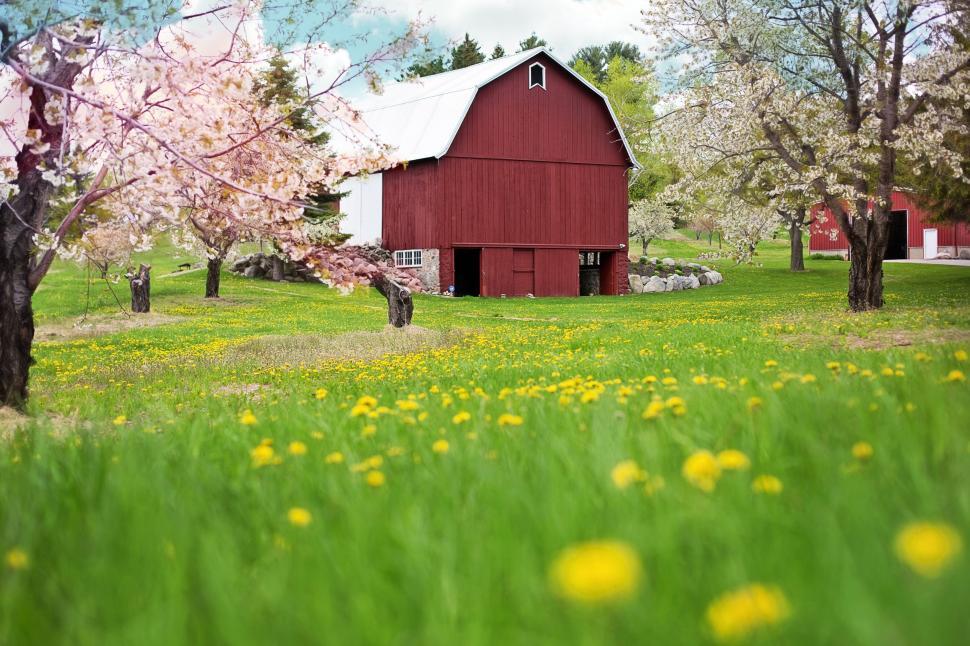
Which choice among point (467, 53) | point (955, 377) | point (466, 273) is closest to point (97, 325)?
point (466, 273)

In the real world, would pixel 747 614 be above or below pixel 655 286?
below

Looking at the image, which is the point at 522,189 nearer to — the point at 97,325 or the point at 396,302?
the point at 97,325

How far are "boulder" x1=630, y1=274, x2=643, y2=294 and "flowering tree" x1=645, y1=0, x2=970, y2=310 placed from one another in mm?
19665

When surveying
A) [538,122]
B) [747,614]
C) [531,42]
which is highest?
[531,42]

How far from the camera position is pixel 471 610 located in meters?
1.80

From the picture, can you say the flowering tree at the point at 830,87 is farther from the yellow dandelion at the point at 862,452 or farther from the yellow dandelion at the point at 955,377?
the yellow dandelion at the point at 862,452

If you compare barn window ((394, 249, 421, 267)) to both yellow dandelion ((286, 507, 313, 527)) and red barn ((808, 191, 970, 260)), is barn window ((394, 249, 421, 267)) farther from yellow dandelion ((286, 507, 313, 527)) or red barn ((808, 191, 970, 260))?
yellow dandelion ((286, 507, 313, 527))

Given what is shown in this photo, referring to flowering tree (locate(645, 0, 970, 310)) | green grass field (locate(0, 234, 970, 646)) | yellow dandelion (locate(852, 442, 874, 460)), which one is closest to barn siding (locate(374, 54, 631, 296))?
flowering tree (locate(645, 0, 970, 310))

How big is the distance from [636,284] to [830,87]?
21.7 metres

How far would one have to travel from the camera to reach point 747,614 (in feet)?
4.67

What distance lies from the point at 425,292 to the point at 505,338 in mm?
20883

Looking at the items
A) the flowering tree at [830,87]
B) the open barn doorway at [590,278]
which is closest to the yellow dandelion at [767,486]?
the flowering tree at [830,87]

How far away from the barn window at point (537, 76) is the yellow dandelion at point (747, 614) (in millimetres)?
38894

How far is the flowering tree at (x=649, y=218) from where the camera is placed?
2158 inches
